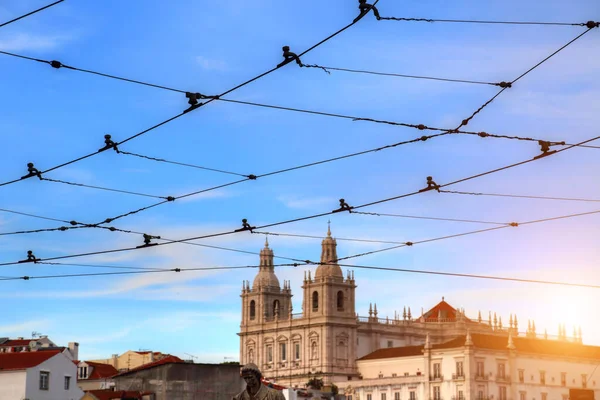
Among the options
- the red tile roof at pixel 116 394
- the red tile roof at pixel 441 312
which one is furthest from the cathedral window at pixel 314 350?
the red tile roof at pixel 116 394

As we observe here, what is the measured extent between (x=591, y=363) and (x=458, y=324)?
20.2 meters

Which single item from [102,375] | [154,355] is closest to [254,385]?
[102,375]

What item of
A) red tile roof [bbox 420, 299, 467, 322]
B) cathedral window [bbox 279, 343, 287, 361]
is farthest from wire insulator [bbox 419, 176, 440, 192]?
red tile roof [bbox 420, 299, 467, 322]

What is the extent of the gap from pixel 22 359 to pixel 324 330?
238 feet

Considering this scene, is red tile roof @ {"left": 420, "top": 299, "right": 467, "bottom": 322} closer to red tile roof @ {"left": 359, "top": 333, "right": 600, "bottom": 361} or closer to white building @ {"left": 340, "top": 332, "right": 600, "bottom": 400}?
red tile roof @ {"left": 359, "top": 333, "right": 600, "bottom": 361}

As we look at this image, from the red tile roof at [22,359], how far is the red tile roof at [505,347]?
60.1 meters

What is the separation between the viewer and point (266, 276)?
146 m

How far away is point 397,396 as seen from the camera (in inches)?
4594

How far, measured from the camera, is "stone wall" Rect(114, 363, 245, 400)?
220 feet

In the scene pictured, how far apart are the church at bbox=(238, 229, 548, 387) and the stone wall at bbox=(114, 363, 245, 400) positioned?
60005mm

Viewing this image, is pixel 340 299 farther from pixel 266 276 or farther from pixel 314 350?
pixel 266 276

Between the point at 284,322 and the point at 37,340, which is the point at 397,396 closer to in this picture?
the point at 284,322

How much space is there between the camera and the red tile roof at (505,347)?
Answer: 117562 millimetres

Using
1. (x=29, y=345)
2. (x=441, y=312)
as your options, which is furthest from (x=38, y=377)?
(x=441, y=312)
